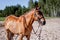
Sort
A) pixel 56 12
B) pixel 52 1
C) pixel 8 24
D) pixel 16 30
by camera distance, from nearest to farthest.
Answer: pixel 16 30, pixel 8 24, pixel 52 1, pixel 56 12

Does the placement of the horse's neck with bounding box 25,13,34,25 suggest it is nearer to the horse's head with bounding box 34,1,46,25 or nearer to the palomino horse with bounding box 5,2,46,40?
the palomino horse with bounding box 5,2,46,40

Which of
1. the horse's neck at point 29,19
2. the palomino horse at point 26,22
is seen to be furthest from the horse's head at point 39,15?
Answer: the horse's neck at point 29,19

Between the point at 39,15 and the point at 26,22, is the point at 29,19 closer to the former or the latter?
the point at 26,22

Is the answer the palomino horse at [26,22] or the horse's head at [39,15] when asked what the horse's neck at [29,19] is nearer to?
the palomino horse at [26,22]

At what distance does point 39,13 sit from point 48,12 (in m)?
56.2

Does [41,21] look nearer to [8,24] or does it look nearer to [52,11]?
[8,24]

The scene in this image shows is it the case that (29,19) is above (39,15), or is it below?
below

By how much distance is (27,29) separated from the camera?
529 cm

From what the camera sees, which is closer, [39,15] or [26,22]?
[39,15]

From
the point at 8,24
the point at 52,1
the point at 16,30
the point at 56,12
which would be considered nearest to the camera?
the point at 16,30

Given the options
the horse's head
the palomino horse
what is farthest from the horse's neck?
the horse's head

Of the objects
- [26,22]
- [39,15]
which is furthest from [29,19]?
[39,15]

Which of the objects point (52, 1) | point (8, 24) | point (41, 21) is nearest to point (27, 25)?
point (41, 21)

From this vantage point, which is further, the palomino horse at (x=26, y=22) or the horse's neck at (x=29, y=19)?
the horse's neck at (x=29, y=19)
